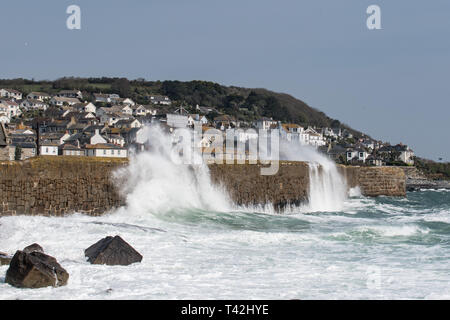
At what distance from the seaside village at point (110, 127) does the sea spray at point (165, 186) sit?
3606 cm

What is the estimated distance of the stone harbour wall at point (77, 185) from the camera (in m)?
14.1

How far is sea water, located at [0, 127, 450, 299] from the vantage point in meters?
7.95

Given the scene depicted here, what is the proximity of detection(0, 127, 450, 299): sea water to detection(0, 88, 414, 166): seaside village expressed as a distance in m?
37.1

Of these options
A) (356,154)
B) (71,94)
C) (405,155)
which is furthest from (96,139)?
(71,94)

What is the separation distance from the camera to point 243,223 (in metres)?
16.9

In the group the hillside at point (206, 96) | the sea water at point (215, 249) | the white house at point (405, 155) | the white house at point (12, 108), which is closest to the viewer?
the sea water at point (215, 249)

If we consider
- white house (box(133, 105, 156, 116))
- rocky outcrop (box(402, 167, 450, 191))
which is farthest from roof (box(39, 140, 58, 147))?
rocky outcrop (box(402, 167, 450, 191))

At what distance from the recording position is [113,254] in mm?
9570

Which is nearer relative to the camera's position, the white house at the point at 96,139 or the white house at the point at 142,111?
the white house at the point at 96,139

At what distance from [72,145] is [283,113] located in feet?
253

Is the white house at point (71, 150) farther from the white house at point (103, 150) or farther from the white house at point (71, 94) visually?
the white house at point (71, 94)

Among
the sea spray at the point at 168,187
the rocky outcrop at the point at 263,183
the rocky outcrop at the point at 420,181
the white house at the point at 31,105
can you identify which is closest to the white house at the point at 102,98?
the white house at the point at 31,105
